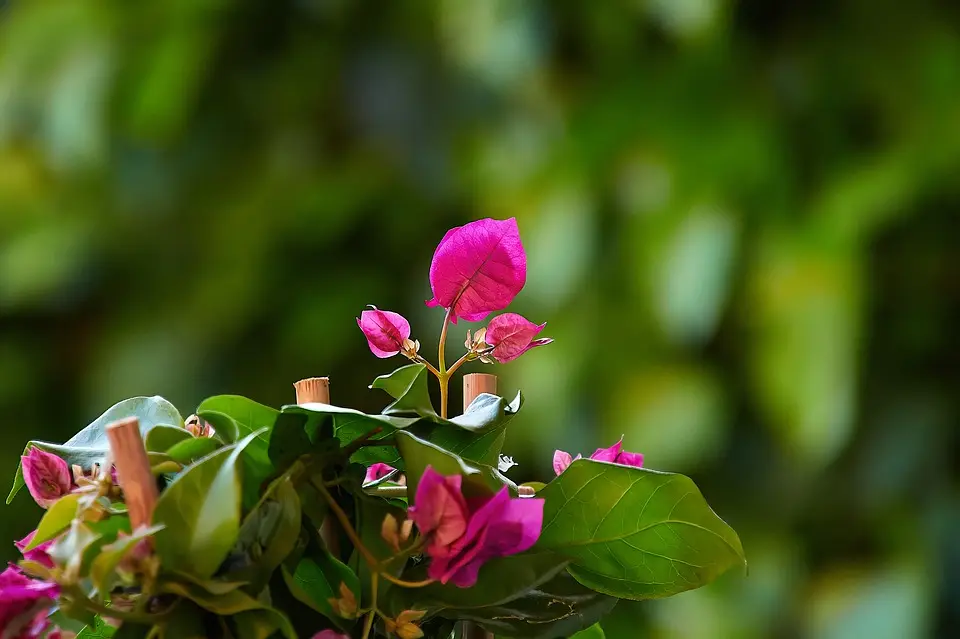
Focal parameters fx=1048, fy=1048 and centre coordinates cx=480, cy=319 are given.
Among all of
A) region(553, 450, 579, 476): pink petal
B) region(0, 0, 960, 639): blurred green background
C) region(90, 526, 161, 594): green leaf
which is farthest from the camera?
region(0, 0, 960, 639): blurred green background

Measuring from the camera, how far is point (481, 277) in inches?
12.2

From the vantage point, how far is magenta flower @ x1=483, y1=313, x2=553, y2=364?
0.32 m

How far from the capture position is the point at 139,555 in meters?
0.25

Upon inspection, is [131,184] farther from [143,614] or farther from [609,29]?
[143,614]

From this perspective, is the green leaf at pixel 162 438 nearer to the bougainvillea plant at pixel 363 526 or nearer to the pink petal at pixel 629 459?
the bougainvillea plant at pixel 363 526

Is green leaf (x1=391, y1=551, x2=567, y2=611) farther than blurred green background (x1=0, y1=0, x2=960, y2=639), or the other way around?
blurred green background (x1=0, y1=0, x2=960, y2=639)

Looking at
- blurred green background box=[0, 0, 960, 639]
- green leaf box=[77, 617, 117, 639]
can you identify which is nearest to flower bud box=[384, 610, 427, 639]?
green leaf box=[77, 617, 117, 639]

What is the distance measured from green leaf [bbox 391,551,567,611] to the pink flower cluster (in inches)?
2.6

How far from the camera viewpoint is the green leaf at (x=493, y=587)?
278 millimetres

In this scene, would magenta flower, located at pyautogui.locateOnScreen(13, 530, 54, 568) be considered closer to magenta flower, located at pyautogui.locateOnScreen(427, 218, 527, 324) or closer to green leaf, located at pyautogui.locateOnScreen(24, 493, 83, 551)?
green leaf, located at pyautogui.locateOnScreen(24, 493, 83, 551)

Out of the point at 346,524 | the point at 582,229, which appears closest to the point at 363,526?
the point at 346,524

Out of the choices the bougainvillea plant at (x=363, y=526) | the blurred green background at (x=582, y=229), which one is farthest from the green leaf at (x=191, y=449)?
the blurred green background at (x=582, y=229)

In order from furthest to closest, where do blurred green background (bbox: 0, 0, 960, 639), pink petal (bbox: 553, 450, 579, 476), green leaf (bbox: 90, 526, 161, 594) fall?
blurred green background (bbox: 0, 0, 960, 639) → pink petal (bbox: 553, 450, 579, 476) → green leaf (bbox: 90, 526, 161, 594)

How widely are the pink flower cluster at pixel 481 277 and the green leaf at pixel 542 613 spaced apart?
0.07 metres
